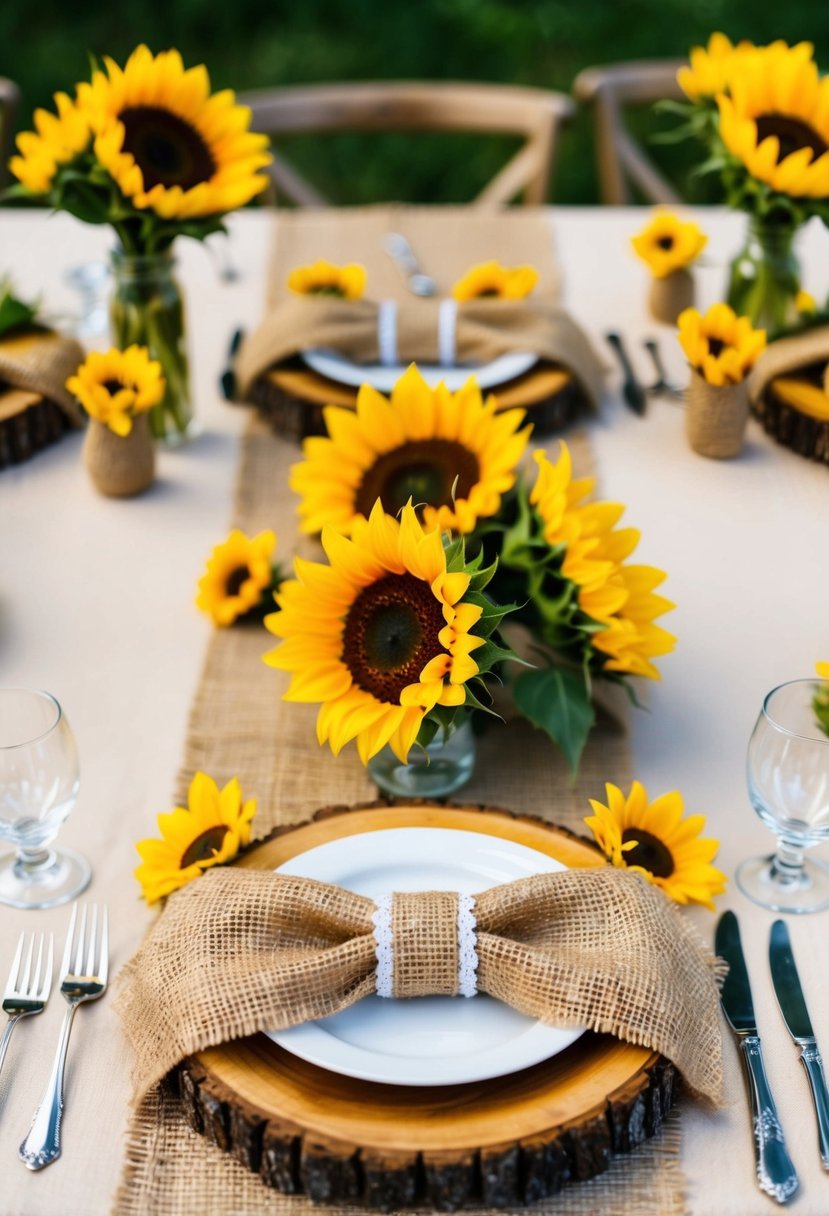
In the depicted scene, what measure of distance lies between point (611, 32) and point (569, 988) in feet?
13.2

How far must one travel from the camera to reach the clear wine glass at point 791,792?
91 cm

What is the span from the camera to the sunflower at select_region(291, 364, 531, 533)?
3.69ft

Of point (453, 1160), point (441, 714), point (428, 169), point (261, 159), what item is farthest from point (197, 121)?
point (428, 169)

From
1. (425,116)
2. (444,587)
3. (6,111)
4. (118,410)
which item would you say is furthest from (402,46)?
(444,587)

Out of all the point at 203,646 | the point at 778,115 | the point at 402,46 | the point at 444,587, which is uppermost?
the point at 778,115

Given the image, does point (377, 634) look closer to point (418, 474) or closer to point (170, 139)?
point (418, 474)

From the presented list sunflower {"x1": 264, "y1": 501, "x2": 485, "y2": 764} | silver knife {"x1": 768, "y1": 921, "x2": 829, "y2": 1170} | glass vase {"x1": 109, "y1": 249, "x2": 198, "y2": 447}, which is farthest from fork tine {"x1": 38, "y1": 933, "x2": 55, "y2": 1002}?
glass vase {"x1": 109, "y1": 249, "x2": 198, "y2": 447}

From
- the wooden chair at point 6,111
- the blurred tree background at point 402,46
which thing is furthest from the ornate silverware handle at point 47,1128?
the blurred tree background at point 402,46

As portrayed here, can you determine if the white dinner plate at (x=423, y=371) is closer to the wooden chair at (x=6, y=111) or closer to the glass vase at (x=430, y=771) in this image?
the glass vase at (x=430, y=771)

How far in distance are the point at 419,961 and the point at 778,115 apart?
1046 mm

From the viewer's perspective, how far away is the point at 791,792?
919 millimetres

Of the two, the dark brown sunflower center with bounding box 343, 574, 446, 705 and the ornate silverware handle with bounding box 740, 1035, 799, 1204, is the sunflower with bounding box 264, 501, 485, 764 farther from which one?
the ornate silverware handle with bounding box 740, 1035, 799, 1204

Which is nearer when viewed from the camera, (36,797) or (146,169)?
(36,797)

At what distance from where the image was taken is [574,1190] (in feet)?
2.52
